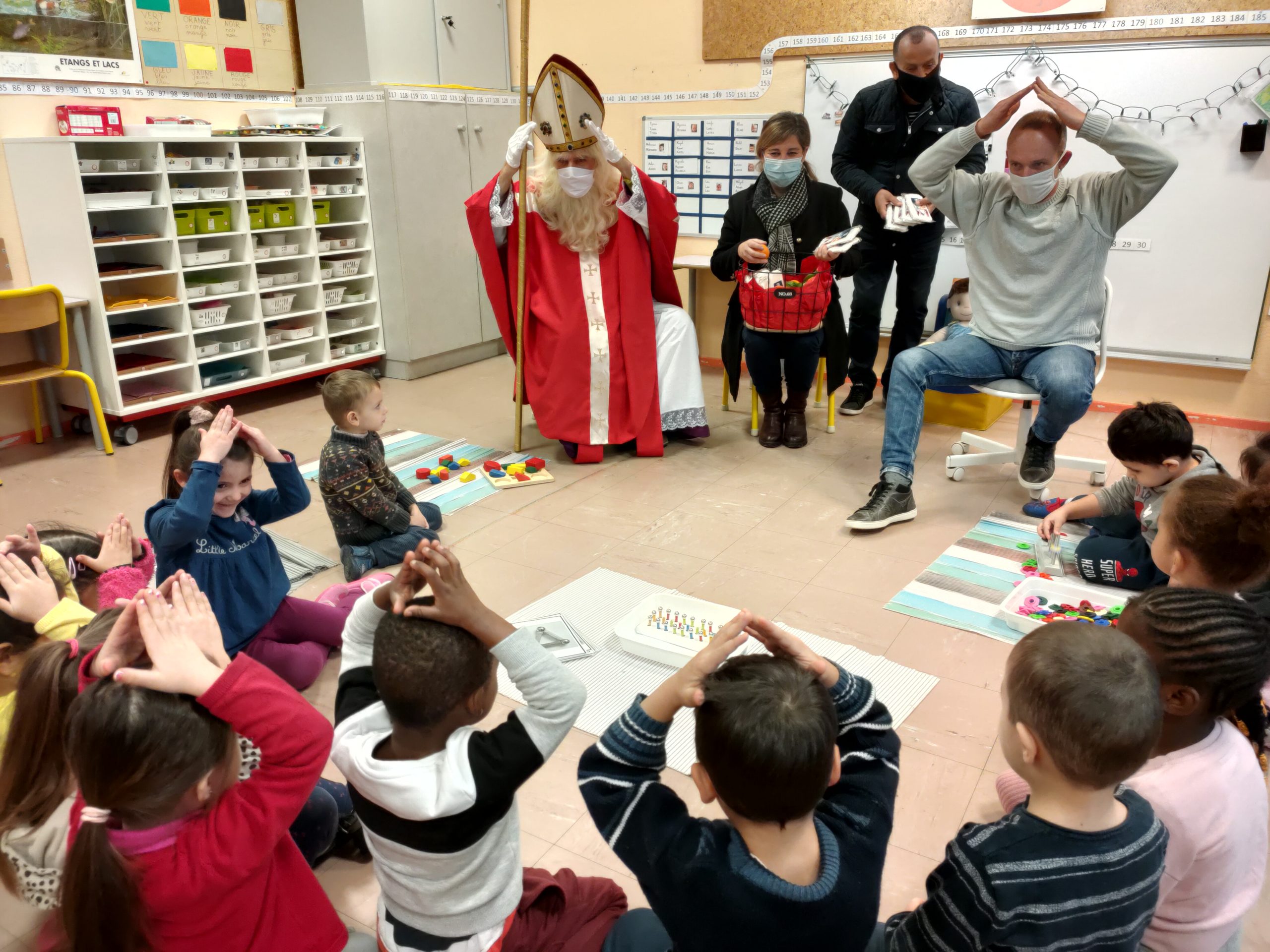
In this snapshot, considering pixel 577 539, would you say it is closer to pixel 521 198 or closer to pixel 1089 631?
pixel 521 198

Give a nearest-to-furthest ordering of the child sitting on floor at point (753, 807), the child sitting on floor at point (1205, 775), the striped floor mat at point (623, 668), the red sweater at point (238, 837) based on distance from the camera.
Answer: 1. the child sitting on floor at point (753, 807)
2. the red sweater at point (238, 837)
3. the child sitting on floor at point (1205, 775)
4. the striped floor mat at point (623, 668)

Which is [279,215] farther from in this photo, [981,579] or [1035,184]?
[981,579]

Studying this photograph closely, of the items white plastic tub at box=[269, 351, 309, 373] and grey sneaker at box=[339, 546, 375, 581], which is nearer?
grey sneaker at box=[339, 546, 375, 581]

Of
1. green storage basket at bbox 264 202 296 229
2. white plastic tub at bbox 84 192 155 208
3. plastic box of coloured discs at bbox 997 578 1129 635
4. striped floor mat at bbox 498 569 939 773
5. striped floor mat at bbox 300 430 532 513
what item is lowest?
striped floor mat at bbox 300 430 532 513

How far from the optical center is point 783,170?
3.79m

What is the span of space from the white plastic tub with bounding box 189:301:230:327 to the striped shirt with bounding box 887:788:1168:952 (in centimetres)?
429

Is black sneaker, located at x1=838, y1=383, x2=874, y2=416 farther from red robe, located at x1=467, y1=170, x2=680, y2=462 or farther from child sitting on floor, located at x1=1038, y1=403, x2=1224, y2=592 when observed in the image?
child sitting on floor, located at x1=1038, y1=403, x2=1224, y2=592

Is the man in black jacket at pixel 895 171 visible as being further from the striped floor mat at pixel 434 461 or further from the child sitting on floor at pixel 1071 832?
the child sitting on floor at pixel 1071 832

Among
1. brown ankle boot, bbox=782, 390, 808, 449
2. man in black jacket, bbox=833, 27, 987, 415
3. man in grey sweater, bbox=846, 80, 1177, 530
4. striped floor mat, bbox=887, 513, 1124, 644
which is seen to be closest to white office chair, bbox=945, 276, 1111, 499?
man in grey sweater, bbox=846, 80, 1177, 530

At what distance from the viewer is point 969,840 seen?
3.37 ft

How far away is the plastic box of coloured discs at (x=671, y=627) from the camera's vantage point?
2.29m

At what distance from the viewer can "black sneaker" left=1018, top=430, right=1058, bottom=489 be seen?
3.20 metres

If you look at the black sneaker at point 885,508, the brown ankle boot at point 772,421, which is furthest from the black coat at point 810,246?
the black sneaker at point 885,508

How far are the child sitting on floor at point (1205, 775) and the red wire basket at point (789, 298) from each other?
2653mm
